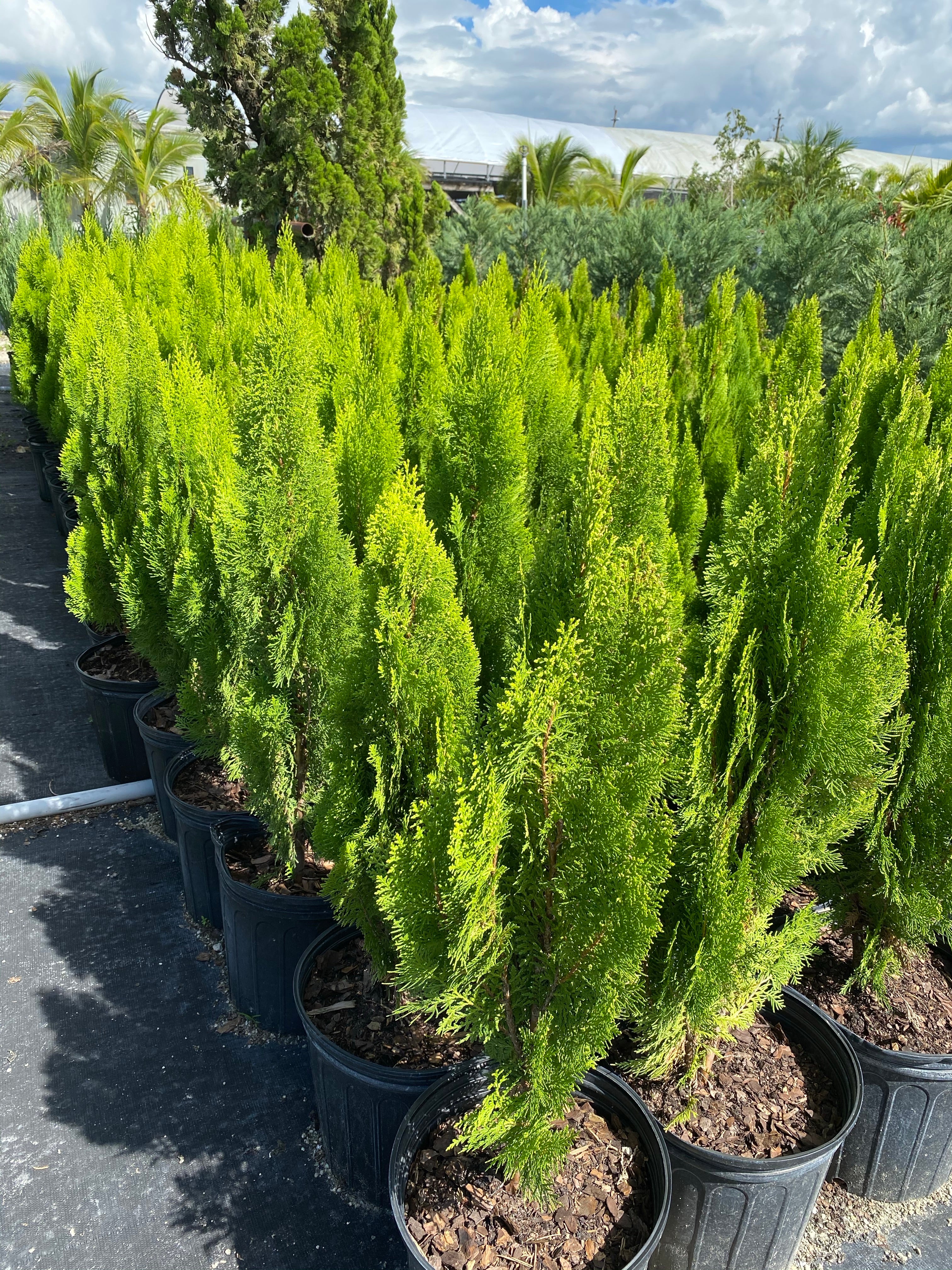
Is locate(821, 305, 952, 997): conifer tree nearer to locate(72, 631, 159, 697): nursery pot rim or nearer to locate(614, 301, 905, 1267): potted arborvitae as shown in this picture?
locate(614, 301, 905, 1267): potted arborvitae

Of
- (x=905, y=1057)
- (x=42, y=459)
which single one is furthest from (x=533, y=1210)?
(x=42, y=459)

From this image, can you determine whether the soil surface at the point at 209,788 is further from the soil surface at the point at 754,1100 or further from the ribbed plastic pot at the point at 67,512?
the ribbed plastic pot at the point at 67,512

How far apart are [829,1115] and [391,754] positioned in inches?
58.4

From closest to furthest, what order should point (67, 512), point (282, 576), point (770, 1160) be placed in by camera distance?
1. point (770, 1160)
2. point (282, 576)
3. point (67, 512)

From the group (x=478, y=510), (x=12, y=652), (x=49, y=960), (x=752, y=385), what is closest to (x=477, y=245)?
(x=752, y=385)

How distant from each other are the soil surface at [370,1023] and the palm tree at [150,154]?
22.8 m

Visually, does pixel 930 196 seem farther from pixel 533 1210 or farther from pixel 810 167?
pixel 533 1210

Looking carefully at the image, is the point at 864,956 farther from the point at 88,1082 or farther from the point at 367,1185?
the point at 88,1082

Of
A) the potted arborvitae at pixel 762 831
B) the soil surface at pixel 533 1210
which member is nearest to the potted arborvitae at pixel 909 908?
the potted arborvitae at pixel 762 831

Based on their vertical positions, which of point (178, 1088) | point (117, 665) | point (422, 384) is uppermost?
point (422, 384)

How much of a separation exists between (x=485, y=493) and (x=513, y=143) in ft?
128

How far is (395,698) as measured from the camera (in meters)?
1.76

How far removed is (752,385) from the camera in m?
5.26

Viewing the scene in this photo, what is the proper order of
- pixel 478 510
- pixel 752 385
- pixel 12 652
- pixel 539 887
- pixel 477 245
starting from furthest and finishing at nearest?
pixel 477 245 < pixel 12 652 < pixel 752 385 < pixel 478 510 < pixel 539 887
